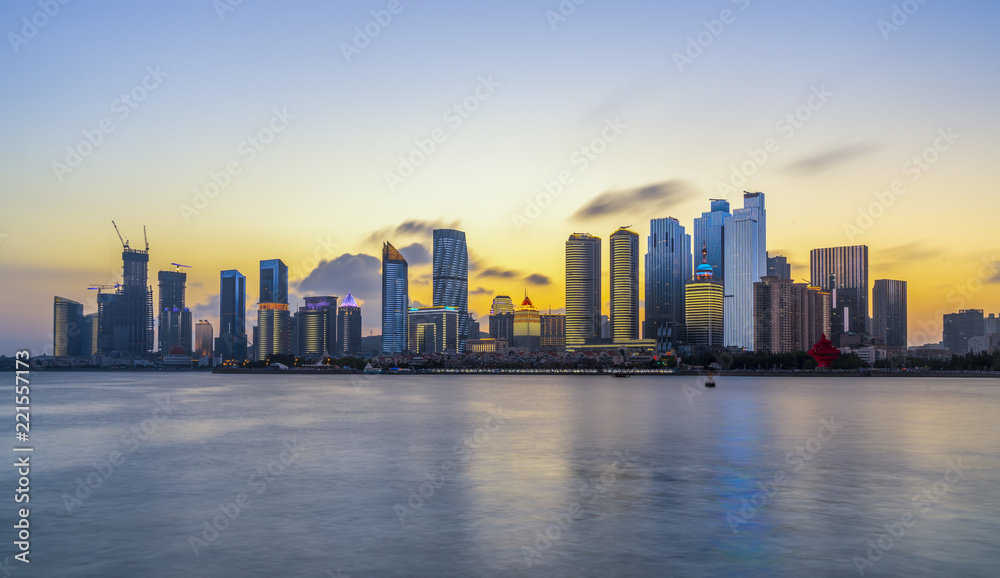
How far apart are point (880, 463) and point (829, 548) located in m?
24.4

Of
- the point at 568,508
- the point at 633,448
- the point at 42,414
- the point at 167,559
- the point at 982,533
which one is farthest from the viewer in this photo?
the point at 42,414

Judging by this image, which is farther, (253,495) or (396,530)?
(253,495)

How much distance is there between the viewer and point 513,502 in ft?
113

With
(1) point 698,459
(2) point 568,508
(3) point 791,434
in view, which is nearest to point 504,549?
(2) point 568,508

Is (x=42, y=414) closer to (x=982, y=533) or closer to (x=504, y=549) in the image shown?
(x=504, y=549)

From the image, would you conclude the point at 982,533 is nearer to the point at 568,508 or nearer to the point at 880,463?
the point at 568,508

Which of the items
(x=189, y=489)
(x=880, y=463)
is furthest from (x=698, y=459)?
(x=189, y=489)

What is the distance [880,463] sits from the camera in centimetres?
4734

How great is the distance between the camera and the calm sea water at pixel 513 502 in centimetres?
2469

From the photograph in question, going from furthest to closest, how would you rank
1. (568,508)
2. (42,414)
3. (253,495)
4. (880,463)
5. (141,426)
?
(42,414) → (141,426) → (880,463) → (253,495) → (568,508)

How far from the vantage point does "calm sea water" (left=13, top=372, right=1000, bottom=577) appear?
972 inches

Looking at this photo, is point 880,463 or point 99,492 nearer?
point 99,492

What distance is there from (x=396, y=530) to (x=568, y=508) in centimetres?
770

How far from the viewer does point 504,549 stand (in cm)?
2609
